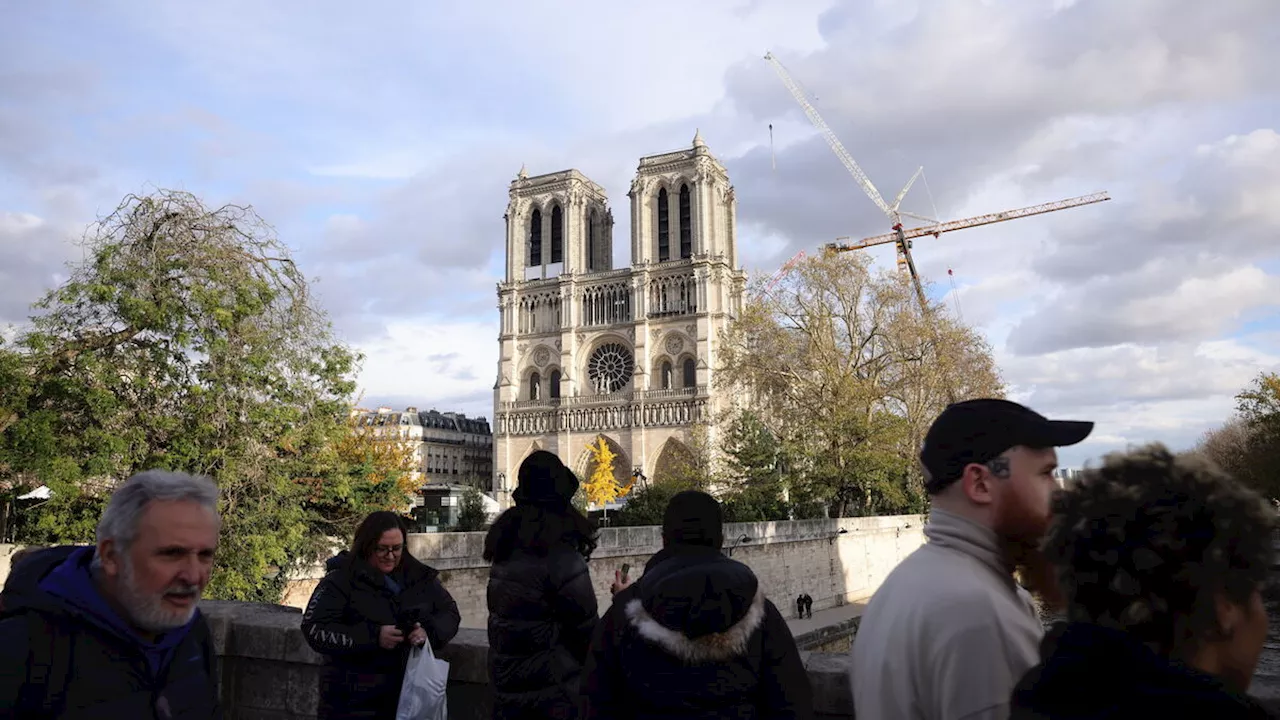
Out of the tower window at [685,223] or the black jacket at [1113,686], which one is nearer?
the black jacket at [1113,686]

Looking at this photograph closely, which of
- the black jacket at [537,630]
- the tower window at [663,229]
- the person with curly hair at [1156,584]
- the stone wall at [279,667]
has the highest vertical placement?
the tower window at [663,229]

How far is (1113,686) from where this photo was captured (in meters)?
1.20

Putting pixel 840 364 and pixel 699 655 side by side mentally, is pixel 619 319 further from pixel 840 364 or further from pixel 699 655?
pixel 699 655

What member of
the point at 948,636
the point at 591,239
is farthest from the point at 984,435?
the point at 591,239

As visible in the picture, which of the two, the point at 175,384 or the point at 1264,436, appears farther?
the point at 1264,436

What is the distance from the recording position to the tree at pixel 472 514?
24.0 m

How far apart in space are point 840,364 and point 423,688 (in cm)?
2718

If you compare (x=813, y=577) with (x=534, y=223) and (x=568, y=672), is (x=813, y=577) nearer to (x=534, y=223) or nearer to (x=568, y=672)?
(x=568, y=672)

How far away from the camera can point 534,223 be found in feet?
205

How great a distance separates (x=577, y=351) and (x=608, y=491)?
37.8ft

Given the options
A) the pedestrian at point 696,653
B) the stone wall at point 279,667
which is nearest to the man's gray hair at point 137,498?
the pedestrian at point 696,653

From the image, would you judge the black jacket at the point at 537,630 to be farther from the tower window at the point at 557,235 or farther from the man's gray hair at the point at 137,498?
the tower window at the point at 557,235

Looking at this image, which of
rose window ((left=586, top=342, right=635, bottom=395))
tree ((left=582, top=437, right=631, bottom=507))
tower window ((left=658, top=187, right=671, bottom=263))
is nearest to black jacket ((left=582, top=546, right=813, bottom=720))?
tree ((left=582, top=437, right=631, bottom=507))

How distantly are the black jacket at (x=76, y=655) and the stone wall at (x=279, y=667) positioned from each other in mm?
2351
